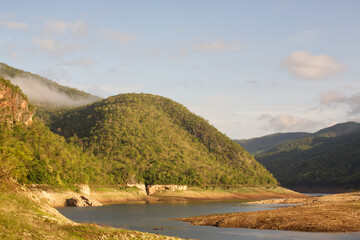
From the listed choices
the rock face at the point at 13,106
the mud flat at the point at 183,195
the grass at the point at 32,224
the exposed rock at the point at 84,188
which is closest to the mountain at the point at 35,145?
the rock face at the point at 13,106

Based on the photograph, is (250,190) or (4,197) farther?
(250,190)

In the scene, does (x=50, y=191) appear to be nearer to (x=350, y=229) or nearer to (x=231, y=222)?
(x=231, y=222)

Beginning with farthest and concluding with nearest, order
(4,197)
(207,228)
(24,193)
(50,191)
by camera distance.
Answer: (50,191)
(207,228)
(24,193)
(4,197)

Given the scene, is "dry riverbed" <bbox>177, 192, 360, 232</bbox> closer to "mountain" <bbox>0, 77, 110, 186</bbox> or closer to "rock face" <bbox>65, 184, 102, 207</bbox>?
"rock face" <bbox>65, 184, 102, 207</bbox>

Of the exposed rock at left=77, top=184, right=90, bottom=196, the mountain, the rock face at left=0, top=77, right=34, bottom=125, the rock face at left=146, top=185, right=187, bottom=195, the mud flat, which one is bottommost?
the mud flat

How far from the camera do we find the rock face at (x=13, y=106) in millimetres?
127688

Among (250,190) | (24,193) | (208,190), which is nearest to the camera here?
(24,193)

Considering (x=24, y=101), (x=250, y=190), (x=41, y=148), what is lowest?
(x=250, y=190)

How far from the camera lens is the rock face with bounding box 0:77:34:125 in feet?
419

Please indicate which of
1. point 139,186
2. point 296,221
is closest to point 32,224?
point 296,221

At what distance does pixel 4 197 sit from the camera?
41.6 metres

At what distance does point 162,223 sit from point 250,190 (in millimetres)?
129044

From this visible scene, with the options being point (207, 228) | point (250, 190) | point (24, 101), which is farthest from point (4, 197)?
point (250, 190)

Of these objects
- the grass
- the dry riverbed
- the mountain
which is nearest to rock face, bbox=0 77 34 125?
the mountain
